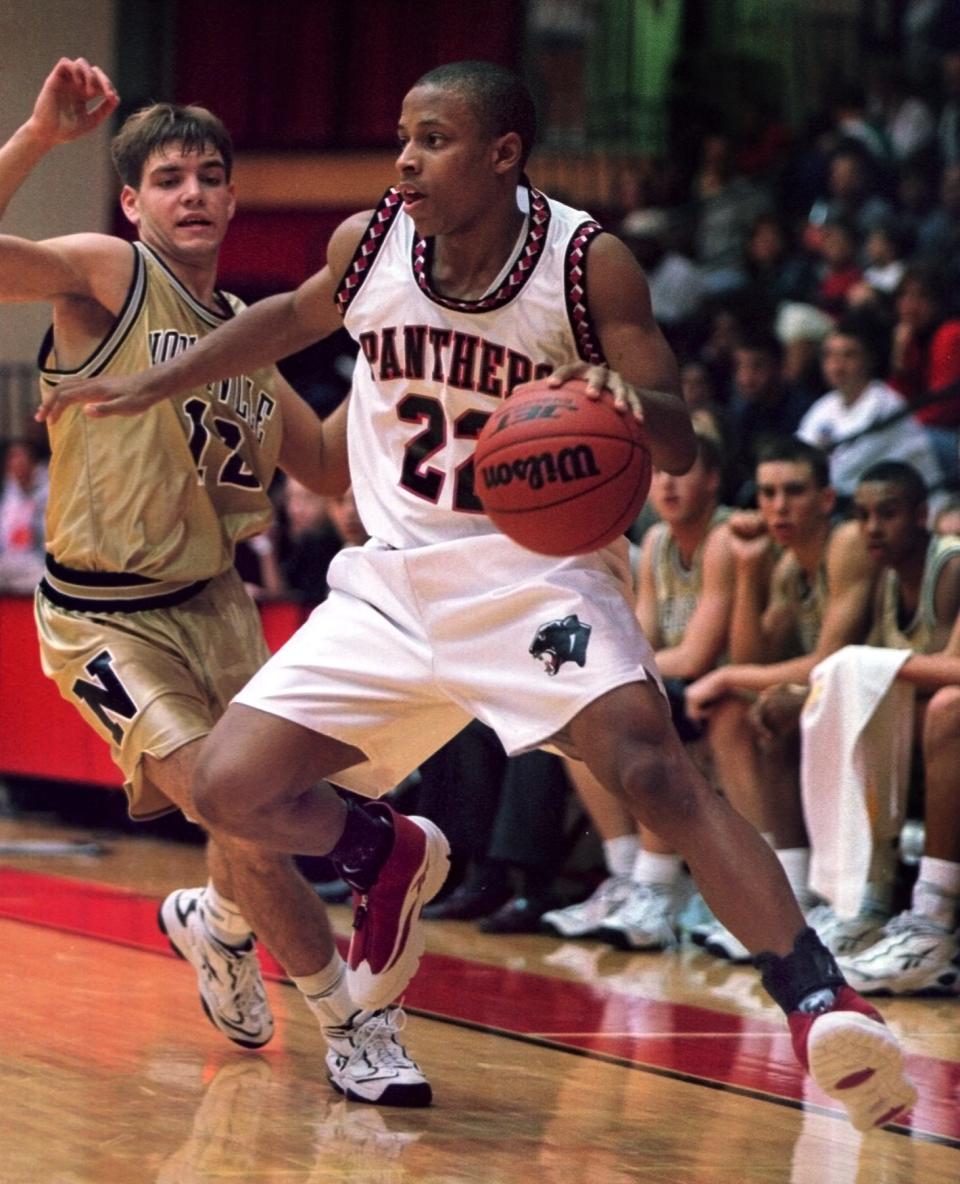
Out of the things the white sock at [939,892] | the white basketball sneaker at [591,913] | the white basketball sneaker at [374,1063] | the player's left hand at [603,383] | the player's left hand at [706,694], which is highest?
the player's left hand at [603,383]

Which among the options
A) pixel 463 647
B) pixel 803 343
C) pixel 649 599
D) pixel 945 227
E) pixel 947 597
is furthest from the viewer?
pixel 945 227

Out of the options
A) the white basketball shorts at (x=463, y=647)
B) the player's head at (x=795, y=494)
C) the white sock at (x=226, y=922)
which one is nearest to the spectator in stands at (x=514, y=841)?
the player's head at (x=795, y=494)

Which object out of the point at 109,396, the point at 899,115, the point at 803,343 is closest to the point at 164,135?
the point at 109,396

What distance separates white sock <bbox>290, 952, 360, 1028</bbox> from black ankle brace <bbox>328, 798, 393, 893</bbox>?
0.20 m

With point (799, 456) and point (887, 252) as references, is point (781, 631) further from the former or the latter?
point (887, 252)

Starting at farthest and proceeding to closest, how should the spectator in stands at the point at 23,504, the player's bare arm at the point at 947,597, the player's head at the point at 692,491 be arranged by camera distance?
the spectator in stands at the point at 23,504, the player's head at the point at 692,491, the player's bare arm at the point at 947,597

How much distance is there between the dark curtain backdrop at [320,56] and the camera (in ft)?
51.2

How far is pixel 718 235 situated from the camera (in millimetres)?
13898

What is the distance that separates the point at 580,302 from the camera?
3.84 metres

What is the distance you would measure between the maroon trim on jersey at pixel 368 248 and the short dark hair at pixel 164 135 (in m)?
0.74

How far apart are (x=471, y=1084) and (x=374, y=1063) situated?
0.91ft

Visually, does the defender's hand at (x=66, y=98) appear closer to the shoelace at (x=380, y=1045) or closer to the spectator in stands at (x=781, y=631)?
the shoelace at (x=380, y=1045)

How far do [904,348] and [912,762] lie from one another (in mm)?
3970

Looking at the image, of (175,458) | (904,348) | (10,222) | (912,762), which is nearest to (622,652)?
(175,458)
